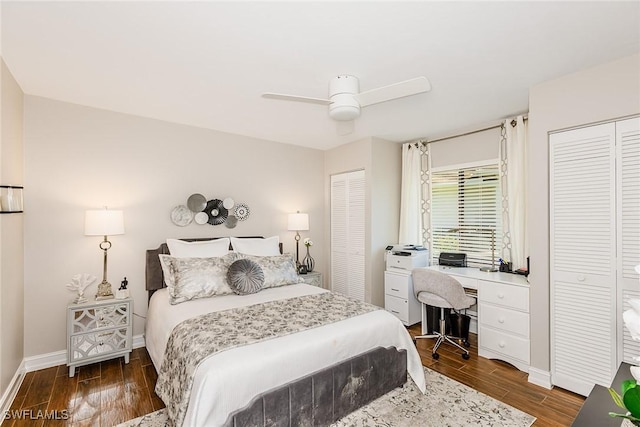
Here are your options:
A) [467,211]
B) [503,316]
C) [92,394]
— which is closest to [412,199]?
[467,211]

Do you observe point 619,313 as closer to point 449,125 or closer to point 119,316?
point 449,125

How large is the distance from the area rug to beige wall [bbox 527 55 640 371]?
2.28 feet

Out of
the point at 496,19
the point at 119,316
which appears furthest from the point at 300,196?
the point at 496,19

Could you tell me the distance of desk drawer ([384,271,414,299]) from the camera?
3.86 metres

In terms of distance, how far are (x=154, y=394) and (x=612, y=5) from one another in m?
4.05

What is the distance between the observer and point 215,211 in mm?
3826

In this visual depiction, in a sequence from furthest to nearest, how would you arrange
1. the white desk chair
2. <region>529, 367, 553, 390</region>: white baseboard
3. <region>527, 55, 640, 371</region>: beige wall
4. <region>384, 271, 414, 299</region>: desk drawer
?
1. <region>384, 271, 414, 299</region>: desk drawer
2. the white desk chair
3. <region>529, 367, 553, 390</region>: white baseboard
4. <region>527, 55, 640, 371</region>: beige wall

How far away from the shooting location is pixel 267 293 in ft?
10.1

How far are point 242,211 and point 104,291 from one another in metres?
1.75

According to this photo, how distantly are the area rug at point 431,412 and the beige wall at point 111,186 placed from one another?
1660 millimetres

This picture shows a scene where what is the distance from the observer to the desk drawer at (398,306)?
154 inches

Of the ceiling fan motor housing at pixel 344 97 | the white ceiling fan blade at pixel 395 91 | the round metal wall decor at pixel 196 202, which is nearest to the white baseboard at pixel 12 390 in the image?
the round metal wall decor at pixel 196 202

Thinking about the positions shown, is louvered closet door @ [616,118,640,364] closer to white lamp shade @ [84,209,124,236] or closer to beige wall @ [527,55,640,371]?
beige wall @ [527,55,640,371]

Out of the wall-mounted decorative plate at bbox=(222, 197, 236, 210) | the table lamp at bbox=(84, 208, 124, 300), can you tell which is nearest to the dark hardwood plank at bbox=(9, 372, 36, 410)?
the table lamp at bbox=(84, 208, 124, 300)
